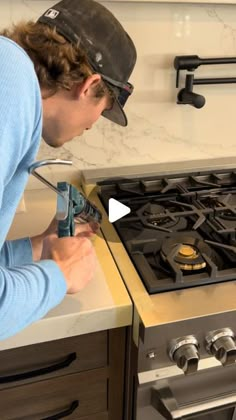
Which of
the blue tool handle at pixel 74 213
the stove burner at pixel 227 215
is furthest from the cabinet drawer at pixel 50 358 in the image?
the stove burner at pixel 227 215

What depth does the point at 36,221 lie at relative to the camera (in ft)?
3.51

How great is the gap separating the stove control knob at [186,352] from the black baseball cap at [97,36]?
45 cm

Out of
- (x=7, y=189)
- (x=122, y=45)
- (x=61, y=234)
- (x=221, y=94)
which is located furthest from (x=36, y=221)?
(x=221, y=94)

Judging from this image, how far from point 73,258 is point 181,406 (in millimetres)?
381

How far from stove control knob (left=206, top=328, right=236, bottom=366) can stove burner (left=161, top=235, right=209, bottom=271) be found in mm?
131

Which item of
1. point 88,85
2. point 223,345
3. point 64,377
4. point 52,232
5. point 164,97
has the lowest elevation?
point 64,377

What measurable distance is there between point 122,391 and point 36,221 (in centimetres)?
43

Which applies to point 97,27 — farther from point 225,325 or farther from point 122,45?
point 225,325

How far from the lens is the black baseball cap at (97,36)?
710 millimetres

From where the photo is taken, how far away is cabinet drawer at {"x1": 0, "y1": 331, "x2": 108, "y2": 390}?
0.82 metres

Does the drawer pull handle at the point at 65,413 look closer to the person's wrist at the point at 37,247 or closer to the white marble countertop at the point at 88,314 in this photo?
→ the white marble countertop at the point at 88,314

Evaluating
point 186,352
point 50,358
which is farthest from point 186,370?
point 50,358

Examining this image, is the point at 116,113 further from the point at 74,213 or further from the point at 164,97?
the point at 164,97

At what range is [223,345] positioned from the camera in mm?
787
